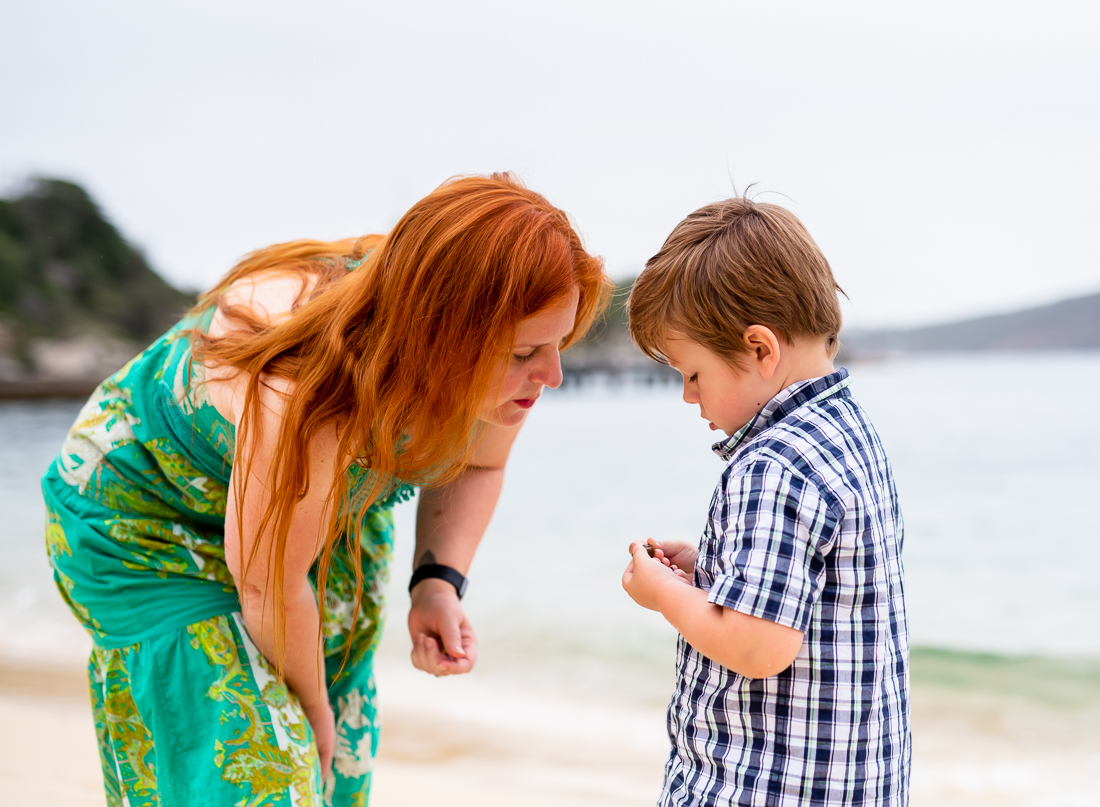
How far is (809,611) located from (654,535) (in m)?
8.82

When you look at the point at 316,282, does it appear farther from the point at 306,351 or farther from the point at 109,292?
the point at 109,292

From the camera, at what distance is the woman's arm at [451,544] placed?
5.21 ft

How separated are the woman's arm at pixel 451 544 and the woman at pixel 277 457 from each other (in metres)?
0.03

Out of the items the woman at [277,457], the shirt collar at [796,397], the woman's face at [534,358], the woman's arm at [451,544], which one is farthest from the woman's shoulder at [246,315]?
the shirt collar at [796,397]

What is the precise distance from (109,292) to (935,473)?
64.4 ft

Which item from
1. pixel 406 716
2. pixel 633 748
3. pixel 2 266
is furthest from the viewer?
pixel 2 266

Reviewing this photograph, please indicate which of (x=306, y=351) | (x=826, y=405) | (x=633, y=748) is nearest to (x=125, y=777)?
(x=306, y=351)

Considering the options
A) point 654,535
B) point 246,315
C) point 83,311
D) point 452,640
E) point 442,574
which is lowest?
point 452,640

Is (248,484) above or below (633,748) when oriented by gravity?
above

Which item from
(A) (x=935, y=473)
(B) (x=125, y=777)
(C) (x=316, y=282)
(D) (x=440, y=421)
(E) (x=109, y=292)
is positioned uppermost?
(E) (x=109, y=292)

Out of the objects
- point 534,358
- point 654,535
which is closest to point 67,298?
point 654,535

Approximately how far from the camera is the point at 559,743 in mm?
3561

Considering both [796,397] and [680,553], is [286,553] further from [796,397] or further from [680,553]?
[796,397]

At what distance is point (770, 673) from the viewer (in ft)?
3.22
